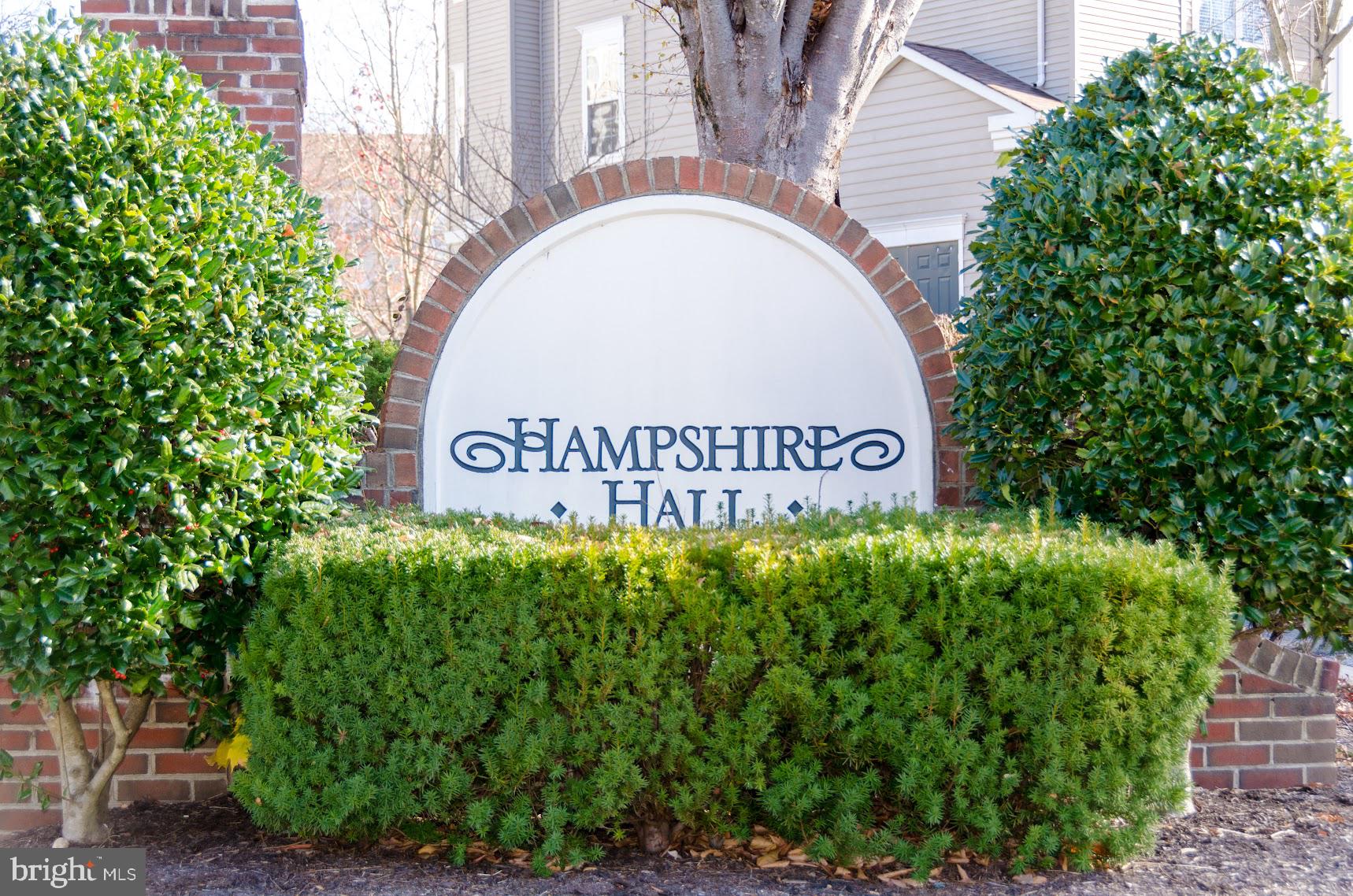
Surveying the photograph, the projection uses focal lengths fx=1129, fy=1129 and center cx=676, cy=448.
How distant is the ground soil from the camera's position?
3.22m

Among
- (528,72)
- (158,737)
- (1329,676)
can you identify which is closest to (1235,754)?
(1329,676)

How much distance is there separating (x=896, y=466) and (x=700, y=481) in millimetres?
871

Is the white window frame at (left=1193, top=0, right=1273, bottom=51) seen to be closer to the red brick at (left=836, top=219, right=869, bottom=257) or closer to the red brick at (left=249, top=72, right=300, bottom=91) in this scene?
the red brick at (left=836, top=219, right=869, bottom=257)

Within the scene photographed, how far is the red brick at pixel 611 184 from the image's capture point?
4.86 m

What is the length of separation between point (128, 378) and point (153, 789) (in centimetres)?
169

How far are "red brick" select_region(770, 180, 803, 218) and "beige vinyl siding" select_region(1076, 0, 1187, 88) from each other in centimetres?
805

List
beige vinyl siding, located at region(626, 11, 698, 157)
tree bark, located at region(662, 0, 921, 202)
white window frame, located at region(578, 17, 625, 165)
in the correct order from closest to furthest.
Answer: tree bark, located at region(662, 0, 921, 202) < beige vinyl siding, located at region(626, 11, 698, 157) < white window frame, located at region(578, 17, 625, 165)

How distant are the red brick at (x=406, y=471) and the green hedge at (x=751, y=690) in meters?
1.34

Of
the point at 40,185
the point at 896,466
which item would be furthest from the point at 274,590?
the point at 896,466

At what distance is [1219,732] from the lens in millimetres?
4238

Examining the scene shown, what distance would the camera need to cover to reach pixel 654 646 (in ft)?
10.5

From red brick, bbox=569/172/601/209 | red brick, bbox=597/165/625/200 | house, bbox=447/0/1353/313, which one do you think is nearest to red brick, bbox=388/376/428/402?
red brick, bbox=569/172/601/209

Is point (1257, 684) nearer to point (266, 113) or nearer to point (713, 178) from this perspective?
point (713, 178)

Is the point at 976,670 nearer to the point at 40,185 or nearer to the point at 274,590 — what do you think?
the point at 274,590
